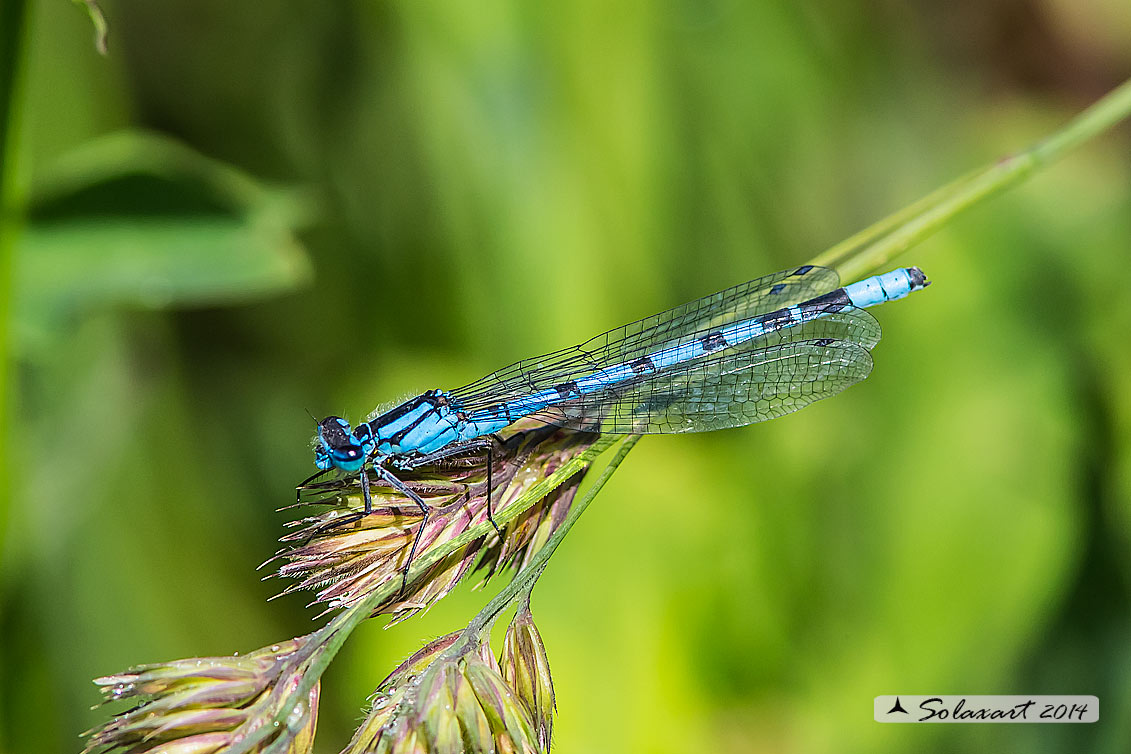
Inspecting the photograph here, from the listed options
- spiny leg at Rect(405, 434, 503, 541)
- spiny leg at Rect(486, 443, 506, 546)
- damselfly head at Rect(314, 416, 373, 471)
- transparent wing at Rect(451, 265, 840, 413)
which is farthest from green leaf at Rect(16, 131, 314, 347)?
spiny leg at Rect(486, 443, 506, 546)

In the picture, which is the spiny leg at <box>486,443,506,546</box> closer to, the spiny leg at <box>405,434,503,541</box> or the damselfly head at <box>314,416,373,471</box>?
the spiny leg at <box>405,434,503,541</box>

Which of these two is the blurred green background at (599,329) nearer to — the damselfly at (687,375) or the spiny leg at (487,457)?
the damselfly at (687,375)

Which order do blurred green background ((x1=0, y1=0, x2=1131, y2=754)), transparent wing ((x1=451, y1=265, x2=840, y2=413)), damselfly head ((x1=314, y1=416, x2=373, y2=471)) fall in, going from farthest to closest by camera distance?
1. blurred green background ((x1=0, y1=0, x2=1131, y2=754))
2. transparent wing ((x1=451, y1=265, x2=840, y2=413))
3. damselfly head ((x1=314, y1=416, x2=373, y2=471))

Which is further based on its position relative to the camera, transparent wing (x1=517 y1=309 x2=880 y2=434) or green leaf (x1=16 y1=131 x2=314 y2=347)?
green leaf (x1=16 y1=131 x2=314 y2=347)

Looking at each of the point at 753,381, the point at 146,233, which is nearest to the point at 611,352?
the point at 753,381

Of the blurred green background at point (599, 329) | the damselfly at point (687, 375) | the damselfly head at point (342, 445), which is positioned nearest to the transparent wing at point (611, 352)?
the damselfly at point (687, 375)

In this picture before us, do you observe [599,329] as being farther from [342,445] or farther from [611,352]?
[342,445]
